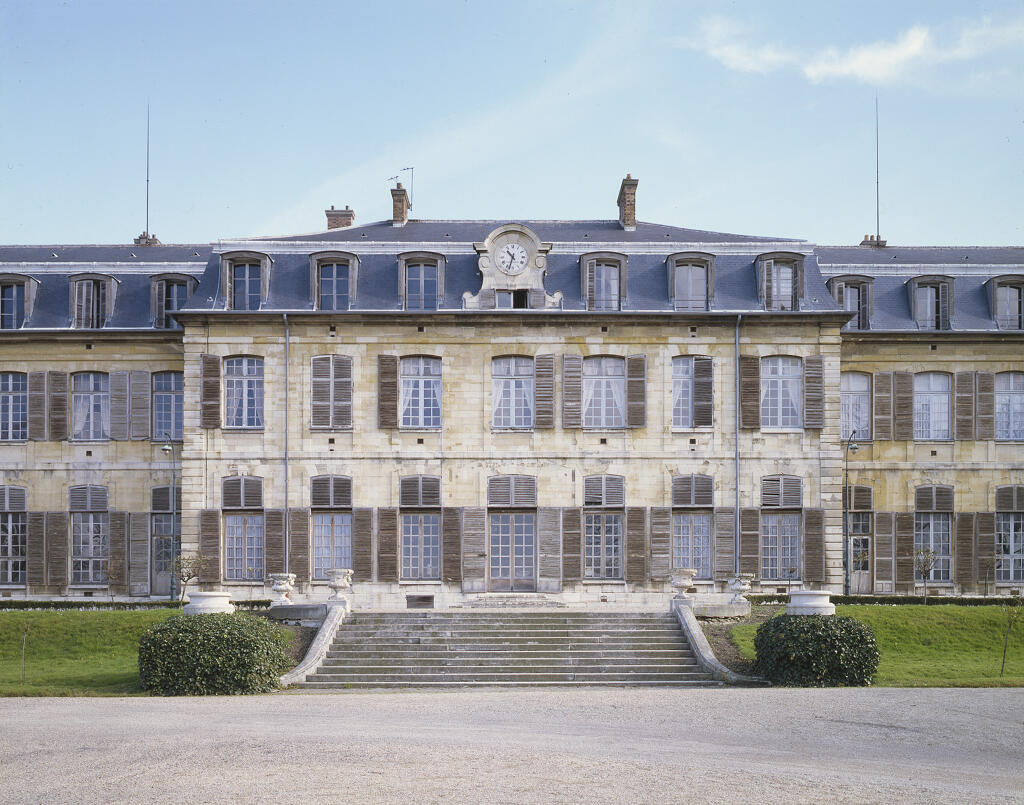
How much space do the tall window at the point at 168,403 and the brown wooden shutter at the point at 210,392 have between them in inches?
102

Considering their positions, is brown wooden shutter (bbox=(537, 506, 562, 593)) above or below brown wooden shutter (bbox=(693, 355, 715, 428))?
below

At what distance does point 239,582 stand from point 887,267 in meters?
19.0

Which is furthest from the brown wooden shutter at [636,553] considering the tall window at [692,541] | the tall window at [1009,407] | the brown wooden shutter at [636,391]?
the tall window at [1009,407]

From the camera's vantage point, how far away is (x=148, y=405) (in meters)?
29.6

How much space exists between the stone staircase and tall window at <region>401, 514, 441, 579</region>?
476cm

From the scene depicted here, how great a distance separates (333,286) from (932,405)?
16160 millimetres

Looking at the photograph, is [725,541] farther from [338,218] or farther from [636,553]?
[338,218]

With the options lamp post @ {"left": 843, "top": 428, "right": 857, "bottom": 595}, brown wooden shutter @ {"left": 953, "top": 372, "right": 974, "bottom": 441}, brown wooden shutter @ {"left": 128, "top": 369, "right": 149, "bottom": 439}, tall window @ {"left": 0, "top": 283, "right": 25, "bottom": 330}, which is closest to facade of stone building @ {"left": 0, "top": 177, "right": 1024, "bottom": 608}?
lamp post @ {"left": 843, "top": 428, "right": 857, "bottom": 595}

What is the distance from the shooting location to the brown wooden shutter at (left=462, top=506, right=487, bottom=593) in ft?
89.7

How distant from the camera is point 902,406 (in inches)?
1184

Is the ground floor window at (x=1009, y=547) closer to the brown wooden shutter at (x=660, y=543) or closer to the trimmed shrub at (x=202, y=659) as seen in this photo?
the brown wooden shutter at (x=660, y=543)

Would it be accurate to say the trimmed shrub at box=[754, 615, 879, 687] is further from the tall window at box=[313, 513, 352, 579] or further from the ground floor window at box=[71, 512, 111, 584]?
the ground floor window at box=[71, 512, 111, 584]

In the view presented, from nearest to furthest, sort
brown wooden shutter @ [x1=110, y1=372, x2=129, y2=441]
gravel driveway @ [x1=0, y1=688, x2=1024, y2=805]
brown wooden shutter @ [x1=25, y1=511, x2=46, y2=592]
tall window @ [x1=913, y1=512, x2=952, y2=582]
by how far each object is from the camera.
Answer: gravel driveway @ [x1=0, y1=688, x2=1024, y2=805], brown wooden shutter @ [x1=25, y1=511, x2=46, y2=592], brown wooden shutter @ [x1=110, y1=372, x2=129, y2=441], tall window @ [x1=913, y1=512, x2=952, y2=582]

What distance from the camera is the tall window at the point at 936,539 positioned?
2994cm
